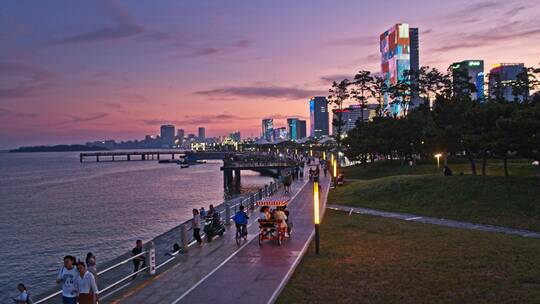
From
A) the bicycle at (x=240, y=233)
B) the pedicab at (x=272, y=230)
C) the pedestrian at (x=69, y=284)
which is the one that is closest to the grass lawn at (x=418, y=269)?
the pedicab at (x=272, y=230)

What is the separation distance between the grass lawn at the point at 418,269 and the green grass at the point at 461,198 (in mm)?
4746

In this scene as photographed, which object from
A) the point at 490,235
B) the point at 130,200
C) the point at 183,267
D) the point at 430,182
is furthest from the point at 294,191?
the point at 130,200

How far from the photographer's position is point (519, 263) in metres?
15.9

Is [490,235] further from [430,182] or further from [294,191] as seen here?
[294,191]

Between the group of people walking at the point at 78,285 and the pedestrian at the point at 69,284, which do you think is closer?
the group of people walking at the point at 78,285

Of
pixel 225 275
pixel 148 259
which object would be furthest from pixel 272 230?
pixel 148 259

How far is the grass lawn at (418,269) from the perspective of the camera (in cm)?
1298

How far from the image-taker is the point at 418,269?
15750 mm

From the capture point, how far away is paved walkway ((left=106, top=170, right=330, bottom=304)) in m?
13.2

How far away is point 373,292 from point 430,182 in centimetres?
2381

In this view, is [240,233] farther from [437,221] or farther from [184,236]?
[437,221]

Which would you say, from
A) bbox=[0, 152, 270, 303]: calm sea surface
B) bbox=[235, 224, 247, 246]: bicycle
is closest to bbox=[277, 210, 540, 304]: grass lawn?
bbox=[235, 224, 247, 246]: bicycle

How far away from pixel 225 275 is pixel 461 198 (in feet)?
67.4

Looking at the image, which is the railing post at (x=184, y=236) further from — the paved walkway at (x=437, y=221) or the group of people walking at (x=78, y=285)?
the paved walkway at (x=437, y=221)
